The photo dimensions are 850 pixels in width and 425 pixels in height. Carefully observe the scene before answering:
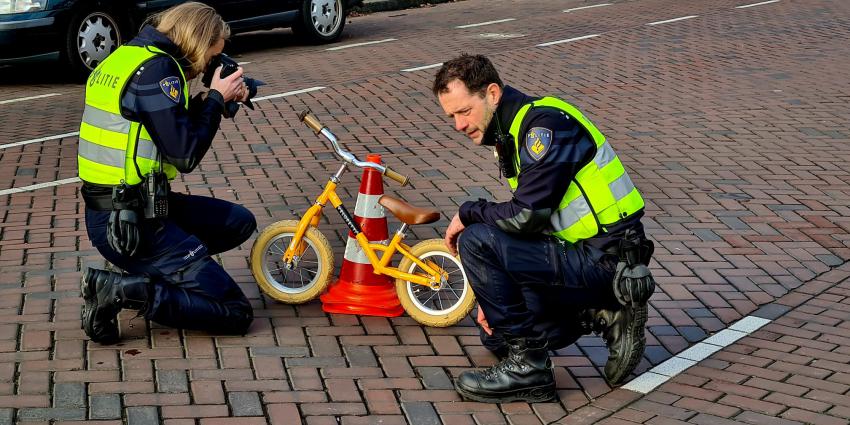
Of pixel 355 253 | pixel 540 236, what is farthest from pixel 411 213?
pixel 540 236

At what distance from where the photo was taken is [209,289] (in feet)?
17.5

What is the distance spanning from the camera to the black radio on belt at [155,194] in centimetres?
521

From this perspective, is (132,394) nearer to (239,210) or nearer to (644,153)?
(239,210)

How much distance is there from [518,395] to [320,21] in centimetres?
1006

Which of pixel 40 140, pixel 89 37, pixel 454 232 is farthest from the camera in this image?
pixel 89 37

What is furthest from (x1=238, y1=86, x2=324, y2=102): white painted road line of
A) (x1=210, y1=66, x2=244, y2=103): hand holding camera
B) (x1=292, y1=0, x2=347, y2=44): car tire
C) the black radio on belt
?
the black radio on belt

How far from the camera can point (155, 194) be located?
5211mm

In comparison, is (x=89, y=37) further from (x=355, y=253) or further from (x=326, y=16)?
(x=355, y=253)

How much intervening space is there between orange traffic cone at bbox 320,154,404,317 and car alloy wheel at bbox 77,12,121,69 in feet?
22.6

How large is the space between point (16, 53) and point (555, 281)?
827 cm

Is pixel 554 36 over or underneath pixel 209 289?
underneath

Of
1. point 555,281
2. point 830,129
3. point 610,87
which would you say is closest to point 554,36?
point 610,87

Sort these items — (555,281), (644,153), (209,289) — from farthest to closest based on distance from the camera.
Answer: (644,153) < (209,289) < (555,281)

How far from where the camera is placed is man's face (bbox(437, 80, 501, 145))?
479cm
